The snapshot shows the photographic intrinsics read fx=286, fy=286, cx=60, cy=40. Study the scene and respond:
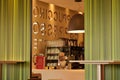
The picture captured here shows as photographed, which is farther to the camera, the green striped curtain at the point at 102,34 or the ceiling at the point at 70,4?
the ceiling at the point at 70,4

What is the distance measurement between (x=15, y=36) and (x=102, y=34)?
1.65m

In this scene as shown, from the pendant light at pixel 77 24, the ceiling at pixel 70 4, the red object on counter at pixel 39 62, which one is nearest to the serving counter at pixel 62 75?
the red object on counter at pixel 39 62

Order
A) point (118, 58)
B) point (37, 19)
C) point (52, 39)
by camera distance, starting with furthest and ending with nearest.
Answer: point (52, 39)
point (37, 19)
point (118, 58)

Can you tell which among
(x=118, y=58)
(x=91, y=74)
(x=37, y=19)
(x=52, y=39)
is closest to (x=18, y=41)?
(x=91, y=74)

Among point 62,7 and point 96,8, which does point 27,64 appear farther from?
point 62,7

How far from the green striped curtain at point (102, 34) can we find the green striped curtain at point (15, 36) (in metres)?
1.14

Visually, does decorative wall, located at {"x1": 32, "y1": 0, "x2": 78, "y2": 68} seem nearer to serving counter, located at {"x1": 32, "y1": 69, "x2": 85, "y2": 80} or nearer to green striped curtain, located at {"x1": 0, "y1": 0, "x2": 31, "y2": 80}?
serving counter, located at {"x1": 32, "y1": 69, "x2": 85, "y2": 80}

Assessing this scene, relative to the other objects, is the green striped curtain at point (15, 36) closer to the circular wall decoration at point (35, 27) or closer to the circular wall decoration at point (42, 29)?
the circular wall decoration at point (35, 27)

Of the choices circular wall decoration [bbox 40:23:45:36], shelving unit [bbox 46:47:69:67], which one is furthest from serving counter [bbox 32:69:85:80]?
circular wall decoration [bbox 40:23:45:36]

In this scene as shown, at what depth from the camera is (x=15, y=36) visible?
5355mm

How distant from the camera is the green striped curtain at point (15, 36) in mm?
5262

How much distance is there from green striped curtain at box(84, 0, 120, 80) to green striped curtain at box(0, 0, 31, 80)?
1.14 m

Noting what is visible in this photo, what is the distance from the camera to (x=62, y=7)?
12.0 m

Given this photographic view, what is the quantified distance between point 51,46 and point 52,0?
1.69 m
